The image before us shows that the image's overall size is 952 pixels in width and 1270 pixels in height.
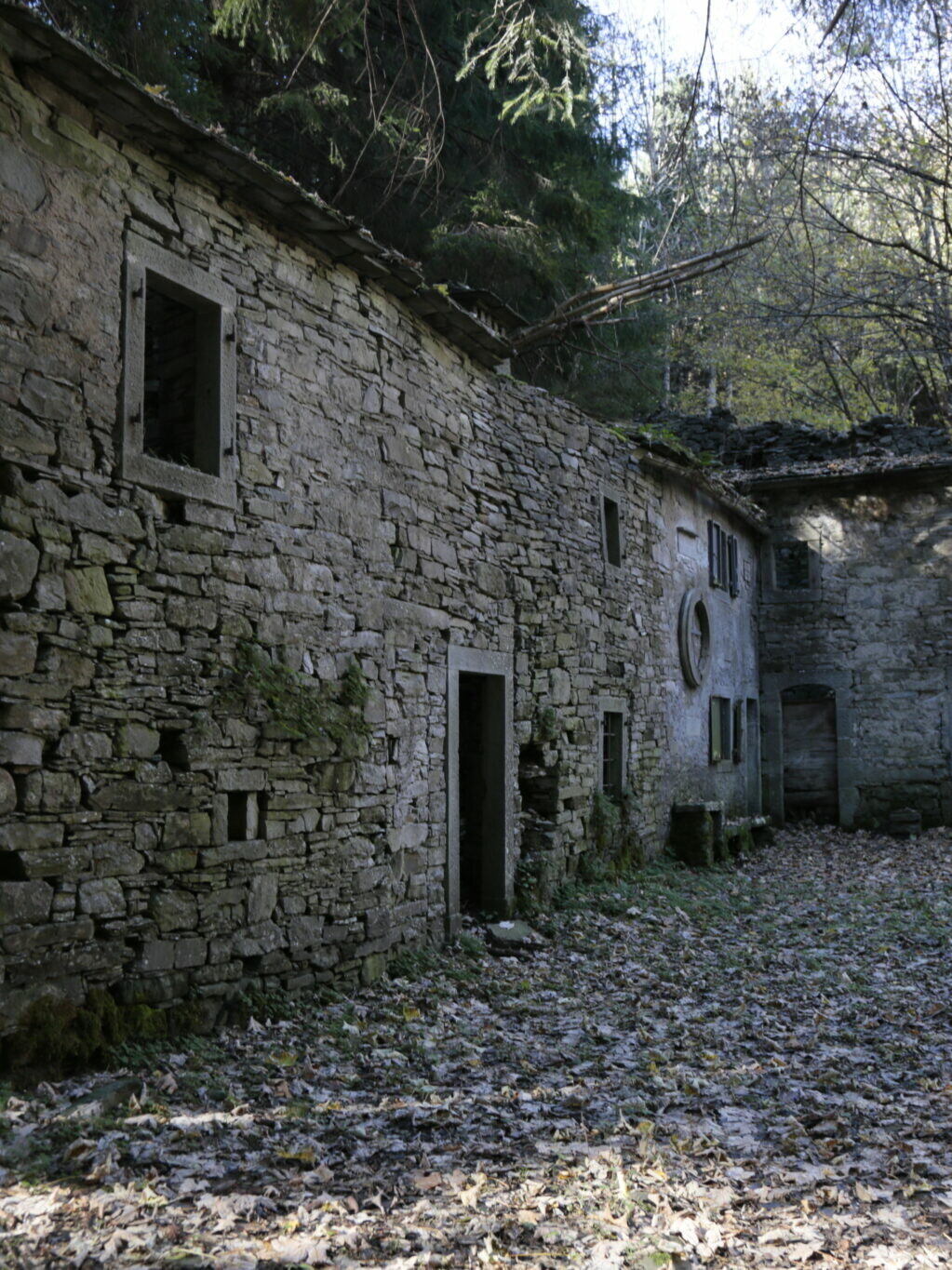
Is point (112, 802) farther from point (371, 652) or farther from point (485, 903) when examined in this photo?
point (485, 903)

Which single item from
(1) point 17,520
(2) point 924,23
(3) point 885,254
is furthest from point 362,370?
(3) point 885,254

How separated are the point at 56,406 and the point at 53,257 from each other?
2.44 feet

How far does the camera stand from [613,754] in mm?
11438

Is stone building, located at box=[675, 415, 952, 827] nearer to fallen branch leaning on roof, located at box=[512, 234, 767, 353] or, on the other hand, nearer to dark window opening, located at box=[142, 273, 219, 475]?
fallen branch leaning on roof, located at box=[512, 234, 767, 353]

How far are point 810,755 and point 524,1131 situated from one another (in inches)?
544

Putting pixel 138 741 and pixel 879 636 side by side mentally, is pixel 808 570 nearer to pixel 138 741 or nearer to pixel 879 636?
pixel 879 636

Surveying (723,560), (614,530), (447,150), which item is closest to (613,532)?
(614,530)

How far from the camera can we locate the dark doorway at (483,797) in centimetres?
898

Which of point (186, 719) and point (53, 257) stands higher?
point (53, 257)

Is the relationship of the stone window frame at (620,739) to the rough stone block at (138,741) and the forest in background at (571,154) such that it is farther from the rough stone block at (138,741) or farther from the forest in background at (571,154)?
the rough stone block at (138,741)

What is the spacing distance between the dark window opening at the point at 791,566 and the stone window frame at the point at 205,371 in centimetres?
1334

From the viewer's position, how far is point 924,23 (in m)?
6.33

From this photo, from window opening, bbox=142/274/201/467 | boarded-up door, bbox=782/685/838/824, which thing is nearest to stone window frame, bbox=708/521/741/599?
boarded-up door, bbox=782/685/838/824

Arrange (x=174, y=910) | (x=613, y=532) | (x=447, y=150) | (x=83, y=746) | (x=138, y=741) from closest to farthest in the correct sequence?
(x=83, y=746) → (x=138, y=741) → (x=174, y=910) → (x=613, y=532) → (x=447, y=150)
